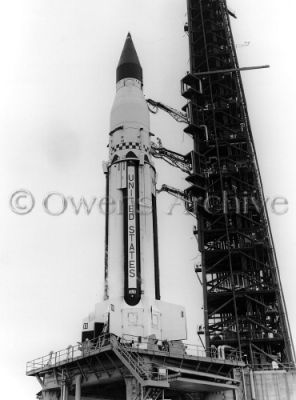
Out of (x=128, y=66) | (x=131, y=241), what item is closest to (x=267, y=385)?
(x=131, y=241)

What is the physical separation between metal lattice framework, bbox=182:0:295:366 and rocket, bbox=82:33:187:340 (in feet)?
51.3

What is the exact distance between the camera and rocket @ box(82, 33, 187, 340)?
35.2 metres

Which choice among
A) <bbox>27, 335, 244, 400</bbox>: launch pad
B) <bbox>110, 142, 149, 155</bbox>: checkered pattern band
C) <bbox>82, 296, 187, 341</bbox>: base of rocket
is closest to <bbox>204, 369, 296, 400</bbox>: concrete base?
<bbox>27, 335, 244, 400</bbox>: launch pad

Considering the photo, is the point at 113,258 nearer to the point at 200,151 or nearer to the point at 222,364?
the point at 222,364

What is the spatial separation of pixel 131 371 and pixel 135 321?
4.35 metres

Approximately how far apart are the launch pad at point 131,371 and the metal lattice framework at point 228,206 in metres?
14.3

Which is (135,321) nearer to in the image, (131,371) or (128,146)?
(131,371)

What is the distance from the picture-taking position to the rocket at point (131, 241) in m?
35.2

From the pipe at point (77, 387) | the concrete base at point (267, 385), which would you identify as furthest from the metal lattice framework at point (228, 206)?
the pipe at point (77, 387)

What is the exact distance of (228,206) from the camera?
186 feet

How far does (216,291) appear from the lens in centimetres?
5516

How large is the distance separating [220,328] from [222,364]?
18430mm

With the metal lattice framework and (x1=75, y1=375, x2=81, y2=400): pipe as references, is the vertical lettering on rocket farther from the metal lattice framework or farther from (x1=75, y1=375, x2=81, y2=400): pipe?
the metal lattice framework

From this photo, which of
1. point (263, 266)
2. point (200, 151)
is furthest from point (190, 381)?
point (200, 151)
